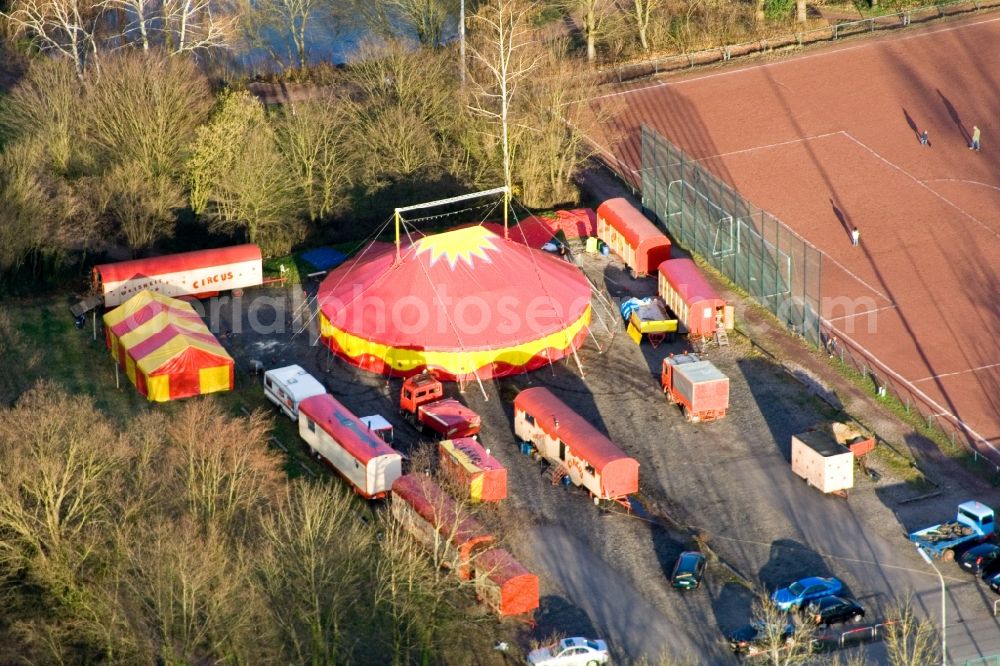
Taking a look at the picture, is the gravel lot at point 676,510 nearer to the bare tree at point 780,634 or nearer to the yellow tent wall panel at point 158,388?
the bare tree at point 780,634

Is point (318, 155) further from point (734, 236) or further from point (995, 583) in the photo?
point (995, 583)

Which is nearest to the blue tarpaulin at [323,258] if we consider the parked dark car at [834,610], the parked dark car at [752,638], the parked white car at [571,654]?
the parked white car at [571,654]

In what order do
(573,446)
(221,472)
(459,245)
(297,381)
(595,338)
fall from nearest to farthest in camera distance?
(221,472) < (573,446) < (297,381) < (459,245) < (595,338)

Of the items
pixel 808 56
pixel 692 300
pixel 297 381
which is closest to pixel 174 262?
pixel 297 381

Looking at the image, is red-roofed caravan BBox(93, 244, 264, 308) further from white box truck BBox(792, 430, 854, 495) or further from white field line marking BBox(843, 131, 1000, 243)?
white field line marking BBox(843, 131, 1000, 243)

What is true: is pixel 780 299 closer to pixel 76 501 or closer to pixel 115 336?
pixel 115 336

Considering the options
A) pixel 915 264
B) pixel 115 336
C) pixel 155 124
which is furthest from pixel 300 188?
pixel 915 264
